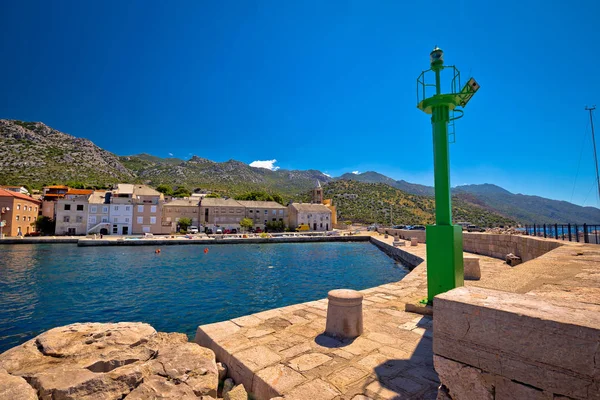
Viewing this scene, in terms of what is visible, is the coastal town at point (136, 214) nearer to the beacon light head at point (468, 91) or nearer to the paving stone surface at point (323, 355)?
the paving stone surface at point (323, 355)

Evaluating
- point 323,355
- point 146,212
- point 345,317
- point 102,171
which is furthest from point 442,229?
point 102,171

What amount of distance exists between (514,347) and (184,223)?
56446 mm

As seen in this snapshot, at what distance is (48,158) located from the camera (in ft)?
275

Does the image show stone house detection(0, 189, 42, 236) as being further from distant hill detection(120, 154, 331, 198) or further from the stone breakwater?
distant hill detection(120, 154, 331, 198)

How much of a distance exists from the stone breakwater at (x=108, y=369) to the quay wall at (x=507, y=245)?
44.9 feet

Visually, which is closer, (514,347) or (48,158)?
(514,347)

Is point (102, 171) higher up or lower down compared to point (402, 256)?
higher up

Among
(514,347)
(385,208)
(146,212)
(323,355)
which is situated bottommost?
(323,355)

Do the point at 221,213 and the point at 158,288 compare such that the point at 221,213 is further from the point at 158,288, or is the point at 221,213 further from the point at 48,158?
the point at 48,158

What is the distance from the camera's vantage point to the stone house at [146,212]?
161 feet

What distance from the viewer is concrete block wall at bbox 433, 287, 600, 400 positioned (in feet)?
6.41

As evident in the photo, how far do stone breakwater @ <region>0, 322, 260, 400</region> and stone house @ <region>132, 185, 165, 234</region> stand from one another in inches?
1940

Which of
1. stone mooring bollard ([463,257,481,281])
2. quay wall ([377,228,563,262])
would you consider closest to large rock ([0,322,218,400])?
stone mooring bollard ([463,257,481,281])

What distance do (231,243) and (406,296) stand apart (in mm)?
35584
